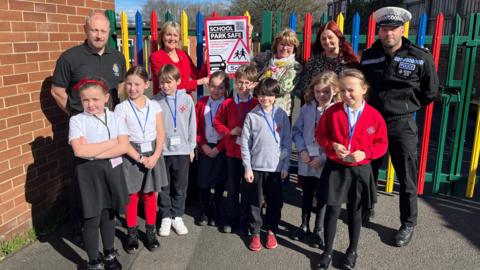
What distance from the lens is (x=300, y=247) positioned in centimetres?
352

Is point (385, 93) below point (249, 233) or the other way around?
the other way around

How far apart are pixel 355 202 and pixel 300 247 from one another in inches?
29.3

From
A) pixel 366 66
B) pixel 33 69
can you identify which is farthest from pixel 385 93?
pixel 33 69

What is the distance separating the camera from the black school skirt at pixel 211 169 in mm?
3793

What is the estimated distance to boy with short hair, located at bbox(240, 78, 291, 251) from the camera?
10.9ft

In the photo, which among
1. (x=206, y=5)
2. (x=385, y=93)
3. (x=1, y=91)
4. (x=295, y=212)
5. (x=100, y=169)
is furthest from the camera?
(x=206, y=5)

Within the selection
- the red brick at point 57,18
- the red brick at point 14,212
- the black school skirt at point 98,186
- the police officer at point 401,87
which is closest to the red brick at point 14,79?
the red brick at point 57,18

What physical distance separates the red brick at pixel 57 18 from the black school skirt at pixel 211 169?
6.24 ft

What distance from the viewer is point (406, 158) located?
11.6 feet

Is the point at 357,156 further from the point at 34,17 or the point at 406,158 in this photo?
the point at 34,17

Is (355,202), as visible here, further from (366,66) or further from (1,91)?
(1,91)

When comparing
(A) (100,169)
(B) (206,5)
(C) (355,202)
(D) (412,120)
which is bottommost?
(C) (355,202)

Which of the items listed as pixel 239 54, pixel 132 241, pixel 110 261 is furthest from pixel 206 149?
pixel 110 261

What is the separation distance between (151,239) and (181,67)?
1.71 metres
